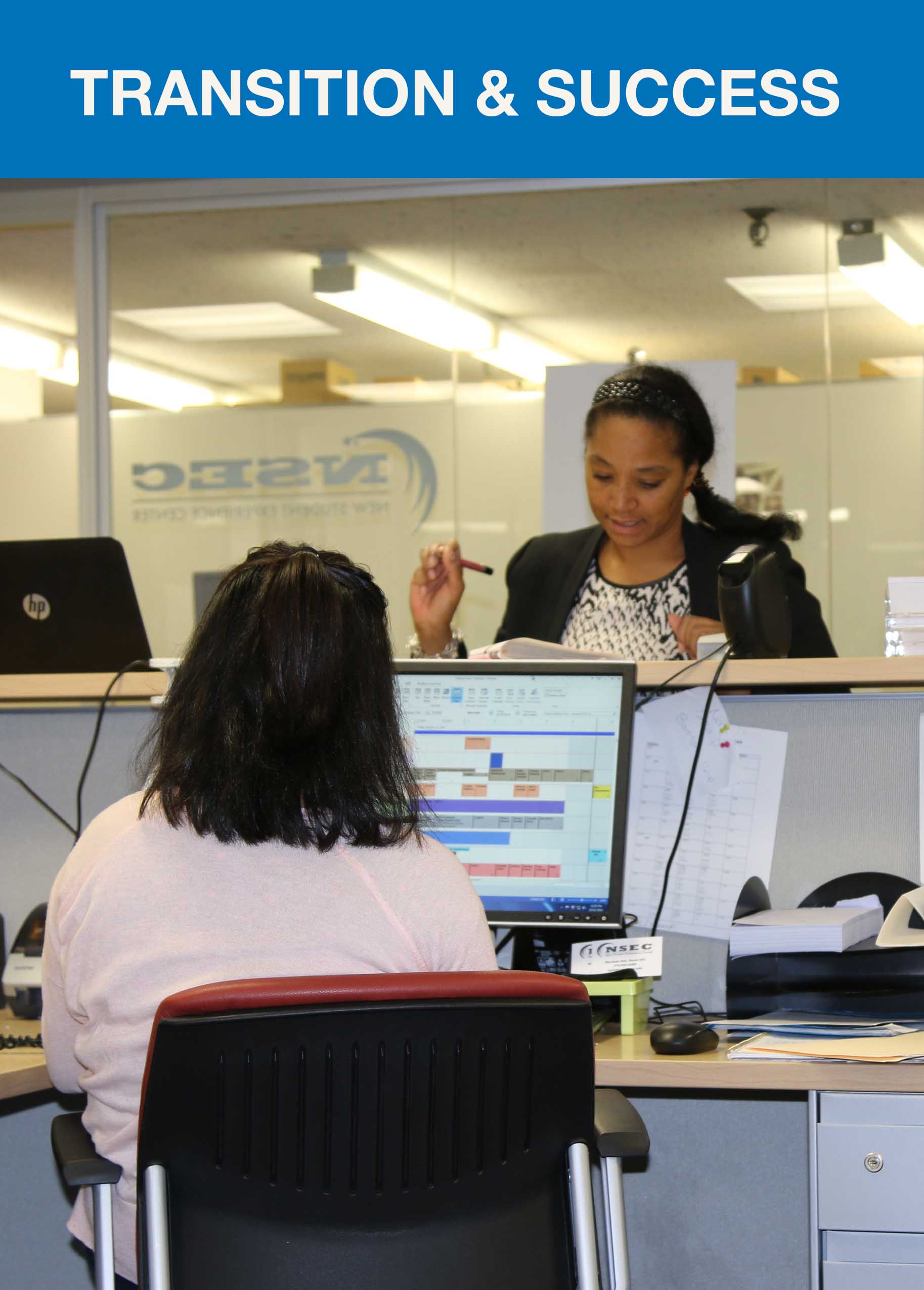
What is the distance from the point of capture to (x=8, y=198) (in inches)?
153

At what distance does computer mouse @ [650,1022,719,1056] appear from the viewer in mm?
1568

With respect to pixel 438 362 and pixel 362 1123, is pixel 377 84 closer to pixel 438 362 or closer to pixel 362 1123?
pixel 438 362

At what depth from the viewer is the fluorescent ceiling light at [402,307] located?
4.03 metres

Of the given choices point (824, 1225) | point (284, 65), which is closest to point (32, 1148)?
point (824, 1225)

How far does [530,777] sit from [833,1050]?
562mm

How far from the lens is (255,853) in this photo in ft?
4.26

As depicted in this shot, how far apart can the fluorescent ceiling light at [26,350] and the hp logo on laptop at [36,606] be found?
212cm

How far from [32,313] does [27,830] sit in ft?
7.65

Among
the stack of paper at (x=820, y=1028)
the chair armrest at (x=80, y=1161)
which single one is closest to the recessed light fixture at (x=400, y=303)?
the stack of paper at (x=820, y=1028)

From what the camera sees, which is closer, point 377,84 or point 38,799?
point 38,799

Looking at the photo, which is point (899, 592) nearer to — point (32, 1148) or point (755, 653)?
point (755, 653)

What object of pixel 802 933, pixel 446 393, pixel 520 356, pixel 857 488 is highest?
pixel 520 356

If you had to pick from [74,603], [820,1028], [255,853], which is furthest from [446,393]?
[255,853]

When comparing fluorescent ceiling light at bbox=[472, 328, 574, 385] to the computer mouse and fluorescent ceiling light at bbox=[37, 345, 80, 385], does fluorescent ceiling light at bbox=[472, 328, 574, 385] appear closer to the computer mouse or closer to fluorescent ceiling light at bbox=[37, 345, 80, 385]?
fluorescent ceiling light at bbox=[37, 345, 80, 385]
